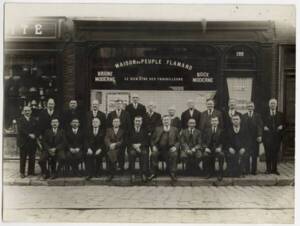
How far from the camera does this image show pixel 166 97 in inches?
356

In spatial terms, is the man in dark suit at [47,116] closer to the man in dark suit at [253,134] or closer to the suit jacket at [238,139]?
the suit jacket at [238,139]

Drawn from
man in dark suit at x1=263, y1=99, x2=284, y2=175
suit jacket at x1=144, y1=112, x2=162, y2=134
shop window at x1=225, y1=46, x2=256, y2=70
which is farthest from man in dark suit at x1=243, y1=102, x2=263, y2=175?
suit jacket at x1=144, y1=112, x2=162, y2=134

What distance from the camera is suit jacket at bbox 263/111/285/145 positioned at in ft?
29.0

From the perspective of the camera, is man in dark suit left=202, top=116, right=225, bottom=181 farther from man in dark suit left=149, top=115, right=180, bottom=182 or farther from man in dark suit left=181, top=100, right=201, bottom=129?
man in dark suit left=149, top=115, right=180, bottom=182

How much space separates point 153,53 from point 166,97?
2.24 feet

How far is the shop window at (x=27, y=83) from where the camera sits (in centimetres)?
825

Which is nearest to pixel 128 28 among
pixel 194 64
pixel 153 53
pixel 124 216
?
pixel 153 53

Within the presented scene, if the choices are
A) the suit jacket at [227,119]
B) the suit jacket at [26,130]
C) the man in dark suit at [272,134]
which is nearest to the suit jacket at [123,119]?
the suit jacket at [26,130]

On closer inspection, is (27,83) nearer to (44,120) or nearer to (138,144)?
(44,120)

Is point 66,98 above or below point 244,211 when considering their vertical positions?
above

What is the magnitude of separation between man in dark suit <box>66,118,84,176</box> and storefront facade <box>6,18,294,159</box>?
16.1 inches

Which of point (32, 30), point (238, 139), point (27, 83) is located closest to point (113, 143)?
point (27, 83)

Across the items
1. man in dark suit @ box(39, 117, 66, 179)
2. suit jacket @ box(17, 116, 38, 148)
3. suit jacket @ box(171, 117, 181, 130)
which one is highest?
suit jacket @ box(171, 117, 181, 130)

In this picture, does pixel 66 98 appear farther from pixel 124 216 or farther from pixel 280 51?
pixel 280 51
